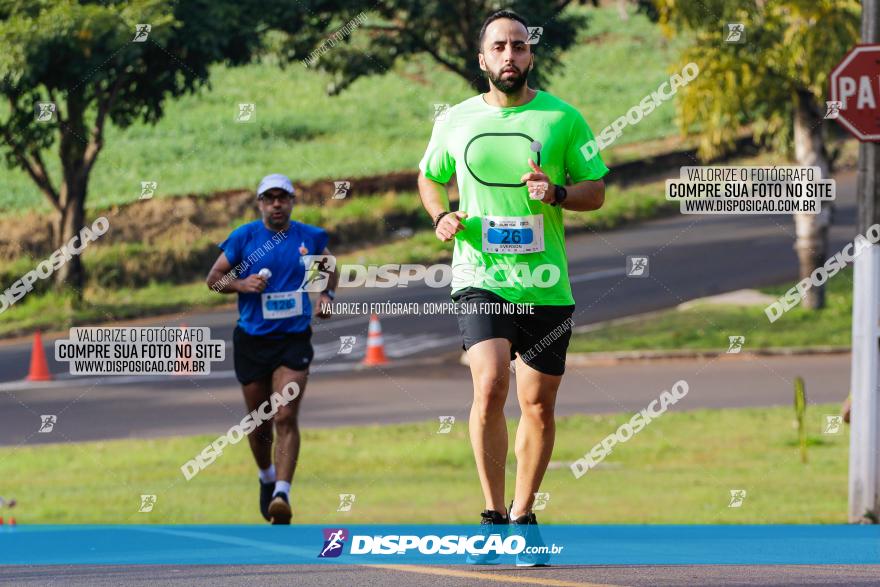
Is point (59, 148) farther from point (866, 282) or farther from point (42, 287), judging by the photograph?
point (866, 282)

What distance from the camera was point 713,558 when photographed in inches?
282

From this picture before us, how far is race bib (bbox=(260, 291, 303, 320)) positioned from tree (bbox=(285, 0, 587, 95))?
29.5 feet

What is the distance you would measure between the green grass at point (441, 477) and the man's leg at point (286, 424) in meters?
1.56

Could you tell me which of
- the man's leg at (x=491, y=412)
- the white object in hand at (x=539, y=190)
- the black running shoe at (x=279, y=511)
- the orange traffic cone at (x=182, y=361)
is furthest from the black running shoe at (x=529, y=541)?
the orange traffic cone at (x=182, y=361)

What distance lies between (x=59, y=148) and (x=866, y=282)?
1027 cm

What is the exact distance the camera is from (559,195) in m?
6.86

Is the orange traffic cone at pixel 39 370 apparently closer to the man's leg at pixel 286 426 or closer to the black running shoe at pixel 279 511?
the man's leg at pixel 286 426

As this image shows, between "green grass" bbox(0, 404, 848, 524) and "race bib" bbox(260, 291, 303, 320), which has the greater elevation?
"race bib" bbox(260, 291, 303, 320)

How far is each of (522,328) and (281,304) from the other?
8.40 feet

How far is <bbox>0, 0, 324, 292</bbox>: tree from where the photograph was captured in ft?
43.9

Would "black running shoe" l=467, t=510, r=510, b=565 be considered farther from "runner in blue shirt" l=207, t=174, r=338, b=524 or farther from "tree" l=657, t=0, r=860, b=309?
"tree" l=657, t=0, r=860, b=309

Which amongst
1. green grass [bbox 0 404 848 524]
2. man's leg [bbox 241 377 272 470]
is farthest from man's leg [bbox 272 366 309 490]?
green grass [bbox 0 404 848 524]

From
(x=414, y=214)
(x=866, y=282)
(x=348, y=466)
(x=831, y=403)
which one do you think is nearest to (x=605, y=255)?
(x=414, y=214)

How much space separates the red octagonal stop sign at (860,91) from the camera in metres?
9.39
